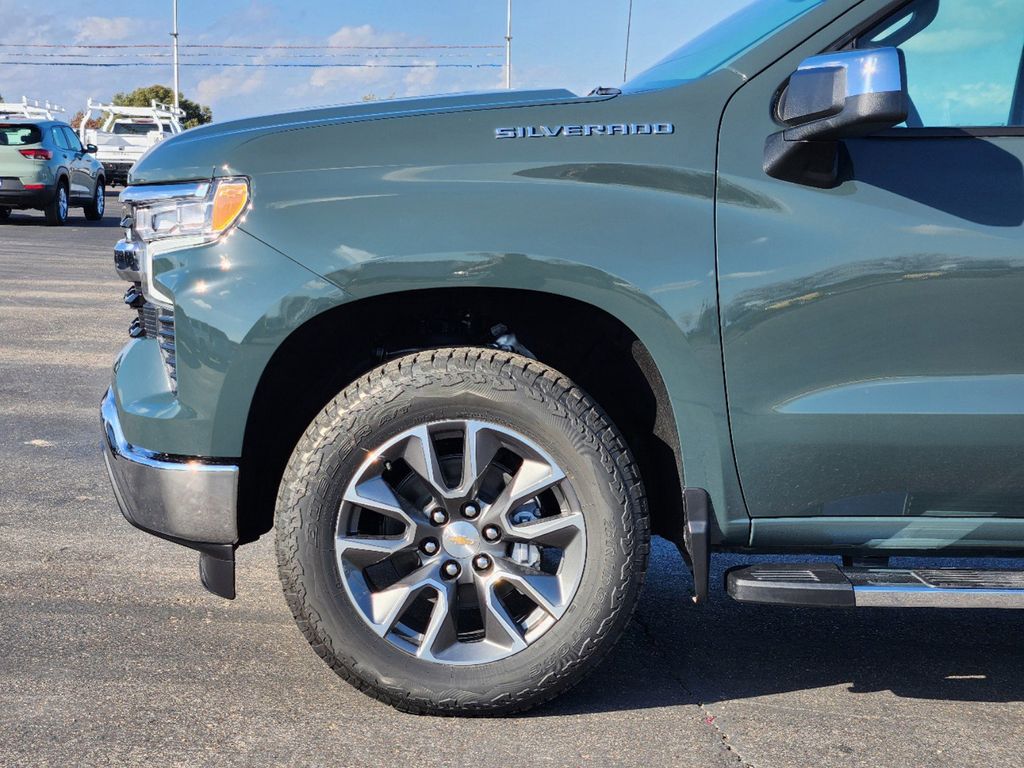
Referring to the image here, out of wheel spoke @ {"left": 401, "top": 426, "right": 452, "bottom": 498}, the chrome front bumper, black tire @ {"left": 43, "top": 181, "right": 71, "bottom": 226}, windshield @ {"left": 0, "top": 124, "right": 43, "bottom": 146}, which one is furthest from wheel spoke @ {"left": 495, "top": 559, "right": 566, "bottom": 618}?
black tire @ {"left": 43, "top": 181, "right": 71, "bottom": 226}

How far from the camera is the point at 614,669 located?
3492 millimetres

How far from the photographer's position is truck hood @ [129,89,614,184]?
3.04 metres

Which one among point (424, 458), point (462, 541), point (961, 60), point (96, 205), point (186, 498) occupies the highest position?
point (961, 60)

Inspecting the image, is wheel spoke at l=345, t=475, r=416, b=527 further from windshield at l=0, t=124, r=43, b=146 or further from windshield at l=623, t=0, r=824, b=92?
windshield at l=0, t=124, r=43, b=146

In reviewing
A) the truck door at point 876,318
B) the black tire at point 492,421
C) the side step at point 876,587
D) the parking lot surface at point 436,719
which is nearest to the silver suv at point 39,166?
the parking lot surface at point 436,719

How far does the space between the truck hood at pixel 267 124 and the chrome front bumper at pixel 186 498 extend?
73 centimetres

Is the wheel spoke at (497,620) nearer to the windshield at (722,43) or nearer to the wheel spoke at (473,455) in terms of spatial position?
the wheel spoke at (473,455)

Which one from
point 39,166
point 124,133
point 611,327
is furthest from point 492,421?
point 124,133

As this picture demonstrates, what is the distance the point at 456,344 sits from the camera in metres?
3.33

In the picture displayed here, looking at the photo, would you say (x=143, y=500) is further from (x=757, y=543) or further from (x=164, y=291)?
(x=757, y=543)

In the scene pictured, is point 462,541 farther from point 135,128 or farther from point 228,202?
point 135,128

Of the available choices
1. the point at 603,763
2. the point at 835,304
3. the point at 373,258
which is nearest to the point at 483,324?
the point at 373,258

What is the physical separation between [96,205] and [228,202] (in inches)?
838

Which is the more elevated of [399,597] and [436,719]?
[399,597]
